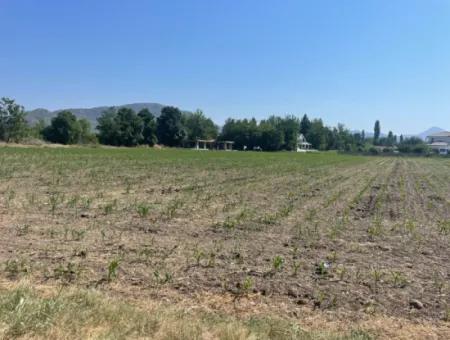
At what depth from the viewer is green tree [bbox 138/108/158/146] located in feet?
390

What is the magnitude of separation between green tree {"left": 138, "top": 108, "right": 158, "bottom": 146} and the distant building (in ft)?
207

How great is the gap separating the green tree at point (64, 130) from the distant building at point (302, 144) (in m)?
86.0

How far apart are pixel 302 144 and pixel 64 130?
9798 cm

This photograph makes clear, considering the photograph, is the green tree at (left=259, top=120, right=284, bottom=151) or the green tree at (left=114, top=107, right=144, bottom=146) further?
the green tree at (left=259, top=120, right=284, bottom=151)

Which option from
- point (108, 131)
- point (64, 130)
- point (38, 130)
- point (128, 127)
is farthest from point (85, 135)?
point (128, 127)

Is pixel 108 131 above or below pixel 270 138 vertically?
above

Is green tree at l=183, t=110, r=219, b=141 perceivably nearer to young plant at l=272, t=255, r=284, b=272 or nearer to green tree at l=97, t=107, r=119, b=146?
green tree at l=97, t=107, r=119, b=146

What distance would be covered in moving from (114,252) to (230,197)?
9554mm

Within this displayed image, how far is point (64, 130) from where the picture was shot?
10306 centimetres

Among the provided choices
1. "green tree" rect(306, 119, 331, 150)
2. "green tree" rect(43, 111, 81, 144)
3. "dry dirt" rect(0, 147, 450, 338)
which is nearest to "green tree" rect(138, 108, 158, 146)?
"green tree" rect(43, 111, 81, 144)

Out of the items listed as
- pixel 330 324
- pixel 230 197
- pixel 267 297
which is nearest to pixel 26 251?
pixel 267 297

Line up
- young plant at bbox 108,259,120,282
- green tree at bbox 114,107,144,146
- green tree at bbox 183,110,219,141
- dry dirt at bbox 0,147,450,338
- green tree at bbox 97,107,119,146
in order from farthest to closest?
green tree at bbox 183,110,219,141 < green tree at bbox 114,107,144,146 < green tree at bbox 97,107,119,146 < young plant at bbox 108,259,120,282 < dry dirt at bbox 0,147,450,338

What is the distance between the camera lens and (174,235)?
32.0ft

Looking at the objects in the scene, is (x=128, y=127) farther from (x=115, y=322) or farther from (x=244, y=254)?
(x=115, y=322)
